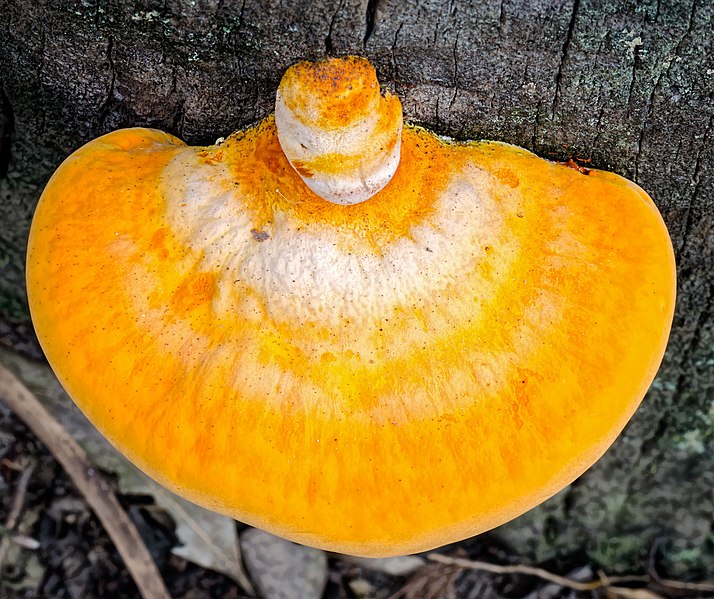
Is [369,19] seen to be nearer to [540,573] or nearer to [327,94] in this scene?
[327,94]

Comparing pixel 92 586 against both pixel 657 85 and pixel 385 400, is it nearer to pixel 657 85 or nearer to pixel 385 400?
pixel 385 400

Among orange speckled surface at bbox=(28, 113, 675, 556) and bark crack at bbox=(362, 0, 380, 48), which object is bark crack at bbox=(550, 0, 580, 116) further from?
bark crack at bbox=(362, 0, 380, 48)

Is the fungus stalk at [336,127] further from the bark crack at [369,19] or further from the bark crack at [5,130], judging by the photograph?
the bark crack at [5,130]

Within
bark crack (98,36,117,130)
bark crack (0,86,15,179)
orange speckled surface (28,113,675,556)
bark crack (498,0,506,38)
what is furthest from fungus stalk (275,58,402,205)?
bark crack (0,86,15,179)

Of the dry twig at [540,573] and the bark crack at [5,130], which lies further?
the dry twig at [540,573]

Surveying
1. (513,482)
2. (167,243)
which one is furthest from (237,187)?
(513,482)

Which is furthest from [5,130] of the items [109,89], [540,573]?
[540,573]

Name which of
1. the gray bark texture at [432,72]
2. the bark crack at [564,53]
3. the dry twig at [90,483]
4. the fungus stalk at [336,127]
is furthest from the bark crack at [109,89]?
the dry twig at [90,483]
